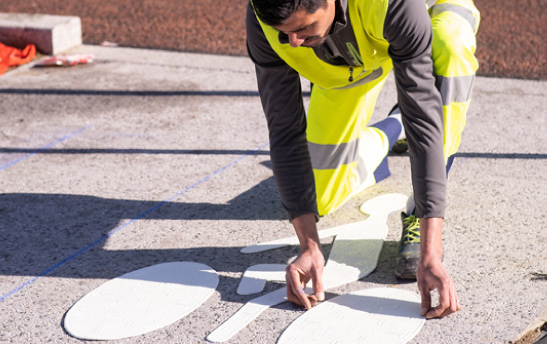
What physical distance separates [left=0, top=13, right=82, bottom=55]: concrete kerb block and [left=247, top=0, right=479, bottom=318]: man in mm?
3270

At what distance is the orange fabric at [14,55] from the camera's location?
5379 mm

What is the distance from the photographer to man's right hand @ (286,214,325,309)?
2.38m

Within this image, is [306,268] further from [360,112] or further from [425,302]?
[360,112]

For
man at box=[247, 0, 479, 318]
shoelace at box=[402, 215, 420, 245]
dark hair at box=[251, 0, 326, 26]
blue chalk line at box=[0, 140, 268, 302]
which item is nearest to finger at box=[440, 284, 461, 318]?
man at box=[247, 0, 479, 318]

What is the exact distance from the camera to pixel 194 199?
3.32 m

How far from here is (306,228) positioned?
2.43 metres

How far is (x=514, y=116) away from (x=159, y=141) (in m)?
2.09

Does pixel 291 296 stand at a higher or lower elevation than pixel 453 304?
lower

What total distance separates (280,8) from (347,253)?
1.19 m

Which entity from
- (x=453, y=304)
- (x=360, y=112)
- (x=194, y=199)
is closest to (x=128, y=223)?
(x=194, y=199)

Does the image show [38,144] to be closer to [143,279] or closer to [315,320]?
[143,279]

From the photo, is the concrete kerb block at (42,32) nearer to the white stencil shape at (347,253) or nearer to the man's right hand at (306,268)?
the white stencil shape at (347,253)

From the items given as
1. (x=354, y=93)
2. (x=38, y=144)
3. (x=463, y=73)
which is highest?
(x=463, y=73)

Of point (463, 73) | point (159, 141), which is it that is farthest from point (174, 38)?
point (463, 73)
